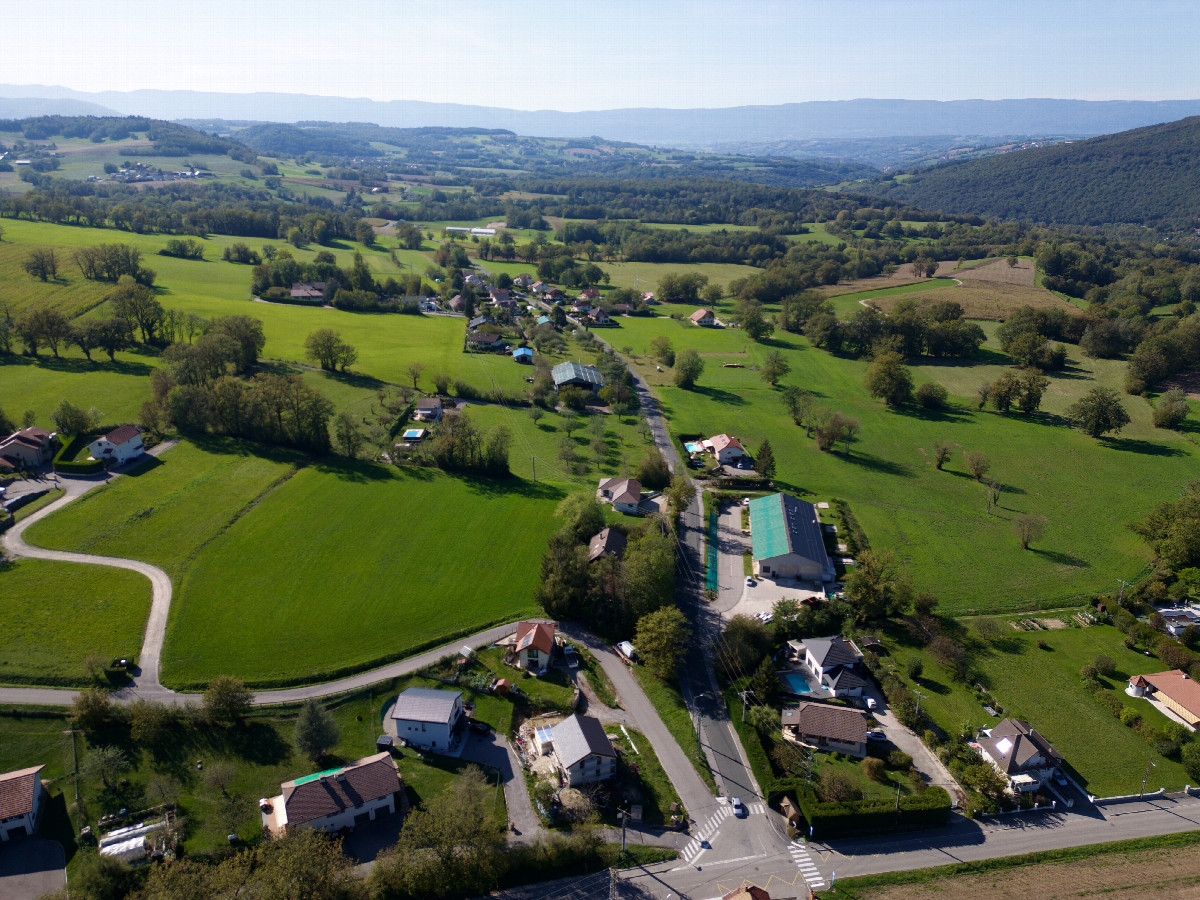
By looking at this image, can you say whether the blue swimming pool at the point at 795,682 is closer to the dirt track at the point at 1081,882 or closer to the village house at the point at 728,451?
the dirt track at the point at 1081,882

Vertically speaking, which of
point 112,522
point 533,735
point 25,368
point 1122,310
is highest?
point 1122,310

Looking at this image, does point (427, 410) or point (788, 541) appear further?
point (427, 410)

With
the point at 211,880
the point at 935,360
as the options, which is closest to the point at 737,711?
the point at 211,880

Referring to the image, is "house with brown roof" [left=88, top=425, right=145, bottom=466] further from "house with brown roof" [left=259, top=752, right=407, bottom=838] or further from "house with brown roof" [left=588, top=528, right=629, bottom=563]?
"house with brown roof" [left=588, top=528, right=629, bottom=563]

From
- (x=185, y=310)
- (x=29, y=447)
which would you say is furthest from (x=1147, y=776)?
(x=185, y=310)

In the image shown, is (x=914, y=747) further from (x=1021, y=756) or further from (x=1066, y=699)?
(x=1066, y=699)

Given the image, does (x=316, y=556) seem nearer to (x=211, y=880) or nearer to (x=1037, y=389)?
(x=211, y=880)
